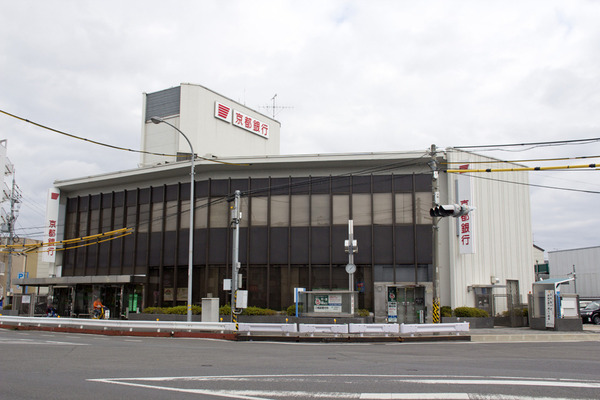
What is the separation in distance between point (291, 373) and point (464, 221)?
21.2 metres

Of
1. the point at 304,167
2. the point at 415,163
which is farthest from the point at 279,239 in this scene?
the point at 415,163

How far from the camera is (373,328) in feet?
76.3

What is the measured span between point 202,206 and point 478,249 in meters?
16.7

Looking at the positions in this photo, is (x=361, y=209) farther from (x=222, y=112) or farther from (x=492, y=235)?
(x=222, y=112)

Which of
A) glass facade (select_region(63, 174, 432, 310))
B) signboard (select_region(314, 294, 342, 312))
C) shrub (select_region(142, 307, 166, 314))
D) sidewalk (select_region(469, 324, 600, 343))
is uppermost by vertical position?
glass facade (select_region(63, 174, 432, 310))

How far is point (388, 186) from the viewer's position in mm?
32562

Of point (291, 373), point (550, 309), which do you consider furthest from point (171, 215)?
point (291, 373)

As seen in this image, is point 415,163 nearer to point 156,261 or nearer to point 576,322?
point 576,322

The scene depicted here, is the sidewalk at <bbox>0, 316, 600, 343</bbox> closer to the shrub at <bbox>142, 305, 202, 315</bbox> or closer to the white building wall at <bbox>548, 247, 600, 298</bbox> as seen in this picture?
the shrub at <bbox>142, 305, 202, 315</bbox>

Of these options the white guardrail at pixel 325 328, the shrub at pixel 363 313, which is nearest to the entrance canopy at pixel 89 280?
the white guardrail at pixel 325 328

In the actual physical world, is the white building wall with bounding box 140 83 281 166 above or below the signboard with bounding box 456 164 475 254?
above

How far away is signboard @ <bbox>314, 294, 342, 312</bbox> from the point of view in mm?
27203

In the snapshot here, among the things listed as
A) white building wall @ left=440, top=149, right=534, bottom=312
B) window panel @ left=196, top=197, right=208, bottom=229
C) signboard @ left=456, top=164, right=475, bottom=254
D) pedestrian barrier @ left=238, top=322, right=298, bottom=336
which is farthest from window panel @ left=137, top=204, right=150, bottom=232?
signboard @ left=456, top=164, right=475, bottom=254

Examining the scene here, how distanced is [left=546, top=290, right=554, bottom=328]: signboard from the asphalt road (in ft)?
32.3
